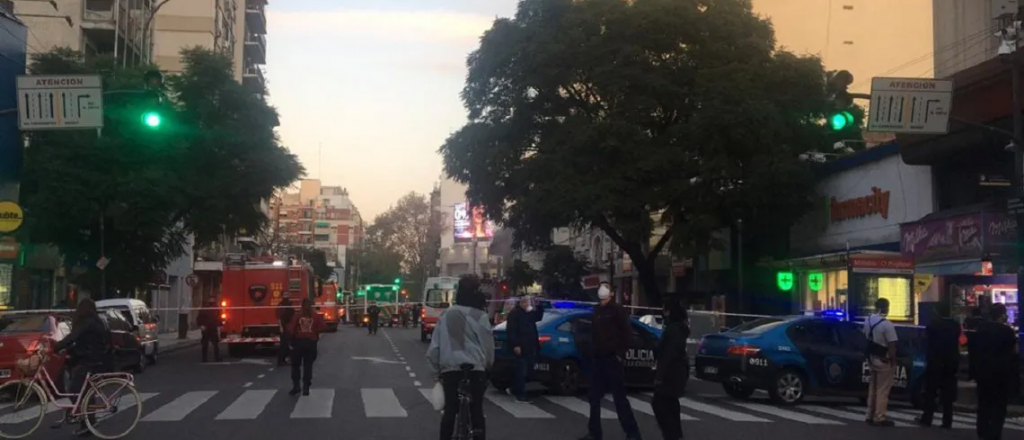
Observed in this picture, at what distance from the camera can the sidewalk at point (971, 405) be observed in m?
18.3

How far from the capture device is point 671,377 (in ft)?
36.9

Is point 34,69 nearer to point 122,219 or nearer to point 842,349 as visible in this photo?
point 122,219

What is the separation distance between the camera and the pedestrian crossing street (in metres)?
15.2

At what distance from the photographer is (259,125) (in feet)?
121

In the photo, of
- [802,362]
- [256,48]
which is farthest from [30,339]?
[256,48]

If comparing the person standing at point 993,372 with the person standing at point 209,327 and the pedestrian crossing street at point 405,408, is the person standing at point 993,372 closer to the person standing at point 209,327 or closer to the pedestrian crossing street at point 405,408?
the pedestrian crossing street at point 405,408

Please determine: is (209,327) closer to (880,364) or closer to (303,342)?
(303,342)

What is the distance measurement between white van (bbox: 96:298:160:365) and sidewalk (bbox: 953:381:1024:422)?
63.9ft

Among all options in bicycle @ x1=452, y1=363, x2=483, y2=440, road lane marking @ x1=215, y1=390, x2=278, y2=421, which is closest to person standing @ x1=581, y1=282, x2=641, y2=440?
bicycle @ x1=452, y1=363, x2=483, y2=440

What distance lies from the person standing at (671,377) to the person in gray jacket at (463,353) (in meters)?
2.07

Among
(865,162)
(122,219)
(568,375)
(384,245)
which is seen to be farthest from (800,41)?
(384,245)

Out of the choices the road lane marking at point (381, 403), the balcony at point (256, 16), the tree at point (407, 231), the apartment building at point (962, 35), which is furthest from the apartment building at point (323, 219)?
the road lane marking at point (381, 403)

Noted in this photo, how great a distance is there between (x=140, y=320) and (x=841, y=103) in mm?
20959

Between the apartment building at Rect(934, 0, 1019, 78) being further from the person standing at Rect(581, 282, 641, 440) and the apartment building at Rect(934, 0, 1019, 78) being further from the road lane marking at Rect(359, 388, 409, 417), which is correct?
the person standing at Rect(581, 282, 641, 440)
